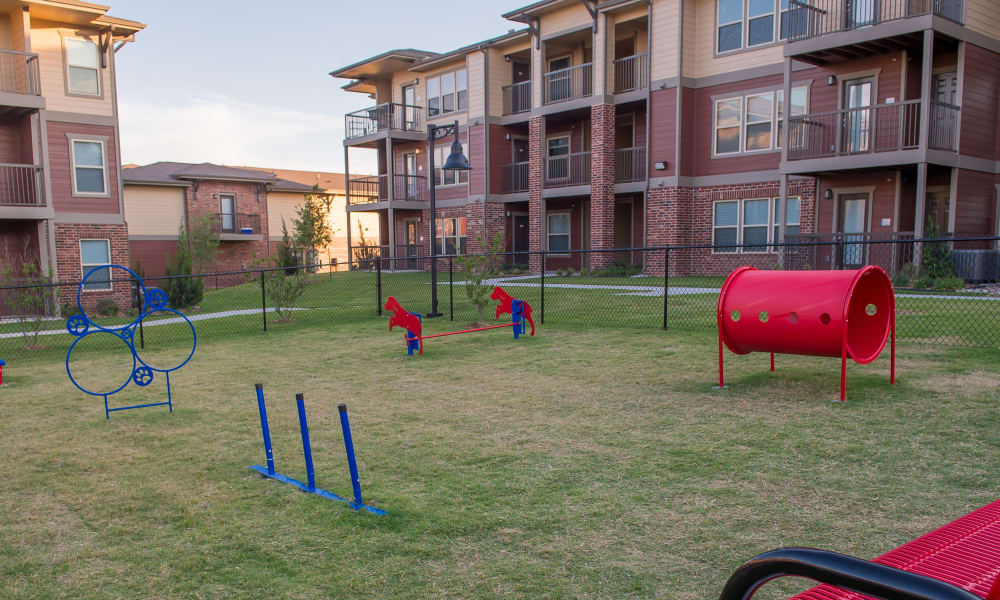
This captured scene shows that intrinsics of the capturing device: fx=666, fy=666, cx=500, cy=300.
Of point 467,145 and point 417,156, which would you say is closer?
point 467,145

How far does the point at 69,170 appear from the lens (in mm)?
21547

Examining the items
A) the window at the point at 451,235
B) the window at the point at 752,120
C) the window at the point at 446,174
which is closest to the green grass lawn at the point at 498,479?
the window at the point at 752,120

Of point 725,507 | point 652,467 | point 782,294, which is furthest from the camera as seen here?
point 782,294

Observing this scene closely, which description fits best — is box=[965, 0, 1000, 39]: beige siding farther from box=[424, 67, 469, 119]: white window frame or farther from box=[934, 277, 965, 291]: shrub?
box=[424, 67, 469, 119]: white window frame

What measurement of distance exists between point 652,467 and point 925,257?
15.5 meters

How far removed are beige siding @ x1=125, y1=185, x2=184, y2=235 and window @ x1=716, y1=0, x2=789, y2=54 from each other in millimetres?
28225

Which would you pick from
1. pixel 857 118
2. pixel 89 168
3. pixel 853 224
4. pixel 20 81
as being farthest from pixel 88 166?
pixel 853 224

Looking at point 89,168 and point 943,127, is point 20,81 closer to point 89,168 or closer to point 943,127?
point 89,168

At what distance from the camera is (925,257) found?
55.4ft

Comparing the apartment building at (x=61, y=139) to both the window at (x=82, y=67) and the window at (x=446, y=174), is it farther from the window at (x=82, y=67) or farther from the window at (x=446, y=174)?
the window at (x=446, y=174)

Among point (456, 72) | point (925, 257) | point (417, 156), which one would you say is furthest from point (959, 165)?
point (417, 156)

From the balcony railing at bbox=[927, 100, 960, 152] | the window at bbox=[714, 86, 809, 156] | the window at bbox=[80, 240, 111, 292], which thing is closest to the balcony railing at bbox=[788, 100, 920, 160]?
the balcony railing at bbox=[927, 100, 960, 152]

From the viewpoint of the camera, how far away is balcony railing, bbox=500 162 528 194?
2991cm

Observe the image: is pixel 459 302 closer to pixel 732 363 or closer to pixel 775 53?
pixel 732 363
